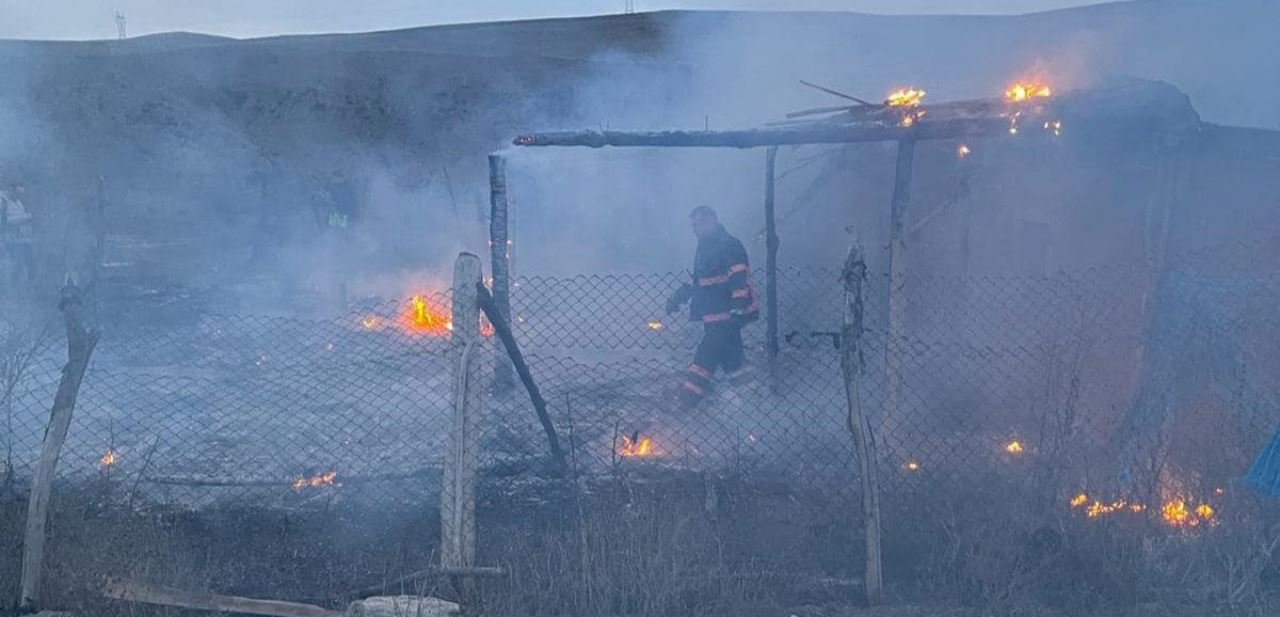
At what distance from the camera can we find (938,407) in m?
7.71

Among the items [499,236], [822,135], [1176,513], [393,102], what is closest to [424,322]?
[499,236]

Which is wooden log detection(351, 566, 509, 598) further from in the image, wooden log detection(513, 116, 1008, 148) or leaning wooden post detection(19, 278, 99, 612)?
wooden log detection(513, 116, 1008, 148)

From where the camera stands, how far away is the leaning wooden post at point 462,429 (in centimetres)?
426

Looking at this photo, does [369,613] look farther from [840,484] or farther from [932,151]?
[932,151]

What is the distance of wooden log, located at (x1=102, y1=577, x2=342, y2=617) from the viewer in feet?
13.7

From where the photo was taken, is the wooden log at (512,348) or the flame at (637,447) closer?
the wooden log at (512,348)

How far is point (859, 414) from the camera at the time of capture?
4379mm

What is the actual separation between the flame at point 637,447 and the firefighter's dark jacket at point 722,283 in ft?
6.20

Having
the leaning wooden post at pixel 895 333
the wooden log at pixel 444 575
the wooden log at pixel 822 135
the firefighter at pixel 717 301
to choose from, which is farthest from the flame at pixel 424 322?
the wooden log at pixel 444 575

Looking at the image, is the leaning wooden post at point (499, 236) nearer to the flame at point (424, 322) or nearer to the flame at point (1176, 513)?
the flame at point (424, 322)

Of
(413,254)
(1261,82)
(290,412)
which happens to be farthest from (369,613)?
(1261,82)

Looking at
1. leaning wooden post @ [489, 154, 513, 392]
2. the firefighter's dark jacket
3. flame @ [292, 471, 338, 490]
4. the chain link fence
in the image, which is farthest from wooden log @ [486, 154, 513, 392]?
flame @ [292, 471, 338, 490]

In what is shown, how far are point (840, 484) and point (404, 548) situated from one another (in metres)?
2.78

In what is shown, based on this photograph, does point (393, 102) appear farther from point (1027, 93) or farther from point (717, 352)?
point (1027, 93)
